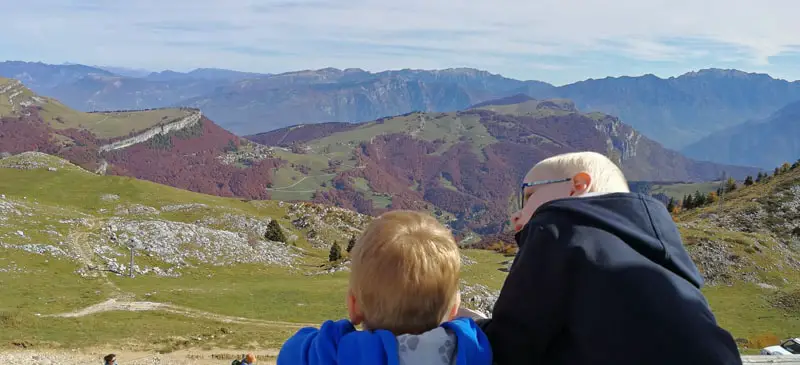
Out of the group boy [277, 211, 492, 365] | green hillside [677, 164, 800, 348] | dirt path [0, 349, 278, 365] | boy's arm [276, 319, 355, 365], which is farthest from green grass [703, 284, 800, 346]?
boy's arm [276, 319, 355, 365]

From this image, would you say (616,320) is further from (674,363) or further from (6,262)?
(6,262)

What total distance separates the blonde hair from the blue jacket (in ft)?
3.47

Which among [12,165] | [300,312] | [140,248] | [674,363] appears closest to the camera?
[674,363]

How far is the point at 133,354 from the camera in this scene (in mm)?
25078

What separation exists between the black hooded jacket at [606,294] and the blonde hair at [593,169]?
0.20 m

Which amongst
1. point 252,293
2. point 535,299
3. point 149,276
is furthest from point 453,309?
point 149,276

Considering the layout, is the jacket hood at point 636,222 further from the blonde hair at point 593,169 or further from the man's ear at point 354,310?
the man's ear at point 354,310

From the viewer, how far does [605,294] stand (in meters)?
2.82

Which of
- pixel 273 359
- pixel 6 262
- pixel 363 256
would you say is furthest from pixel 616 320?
pixel 6 262

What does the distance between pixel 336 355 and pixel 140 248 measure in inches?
1966

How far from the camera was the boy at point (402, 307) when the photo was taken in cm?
303

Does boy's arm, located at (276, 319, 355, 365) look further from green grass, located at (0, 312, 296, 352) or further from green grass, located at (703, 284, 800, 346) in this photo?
green grass, located at (703, 284, 800, 346)

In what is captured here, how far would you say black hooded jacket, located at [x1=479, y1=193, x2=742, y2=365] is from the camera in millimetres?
2746

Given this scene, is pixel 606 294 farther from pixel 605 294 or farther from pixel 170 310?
pixel 170 310
